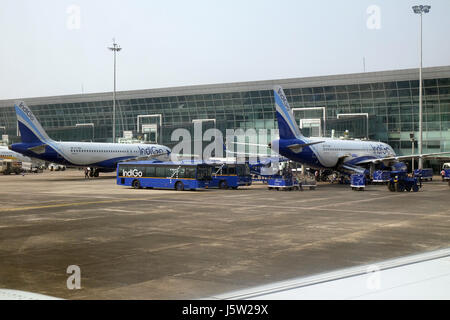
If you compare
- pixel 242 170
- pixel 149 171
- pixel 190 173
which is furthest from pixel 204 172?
pixel 242 170

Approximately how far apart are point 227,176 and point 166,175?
6.24m

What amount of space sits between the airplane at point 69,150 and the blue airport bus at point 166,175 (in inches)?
614

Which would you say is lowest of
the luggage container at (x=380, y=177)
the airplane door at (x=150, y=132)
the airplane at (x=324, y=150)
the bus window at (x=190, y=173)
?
the luggage container at (x=380, y=177)

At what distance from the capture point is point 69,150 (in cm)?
6519

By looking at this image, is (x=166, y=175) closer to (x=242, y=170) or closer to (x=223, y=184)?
(x=223, y=184)

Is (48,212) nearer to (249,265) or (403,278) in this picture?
(249,265)

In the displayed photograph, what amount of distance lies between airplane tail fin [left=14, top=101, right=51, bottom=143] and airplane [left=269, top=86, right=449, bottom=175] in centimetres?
2952

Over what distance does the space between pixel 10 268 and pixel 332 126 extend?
3131 inches

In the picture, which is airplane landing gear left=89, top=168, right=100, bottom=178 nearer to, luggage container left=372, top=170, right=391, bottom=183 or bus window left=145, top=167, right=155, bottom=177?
bus window left=145, top=167, right=155, bottom=177

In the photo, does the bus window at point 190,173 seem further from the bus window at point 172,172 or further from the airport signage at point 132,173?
the airport signage at point 132,173

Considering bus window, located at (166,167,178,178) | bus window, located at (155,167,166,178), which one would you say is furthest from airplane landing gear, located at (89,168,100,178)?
bus window, located at (166,167,178,178)

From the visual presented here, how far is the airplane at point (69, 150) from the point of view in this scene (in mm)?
62250

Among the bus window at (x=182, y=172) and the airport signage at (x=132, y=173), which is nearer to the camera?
the bus window at (x=182, y=172)

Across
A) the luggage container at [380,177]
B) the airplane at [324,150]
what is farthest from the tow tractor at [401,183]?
the luggage container at [380,177]
